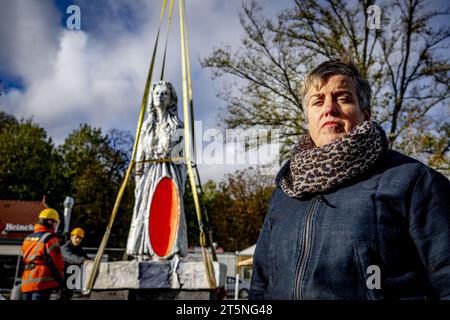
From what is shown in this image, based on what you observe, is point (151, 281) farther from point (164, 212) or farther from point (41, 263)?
point (41, 263)

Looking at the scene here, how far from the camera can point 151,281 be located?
225 inches

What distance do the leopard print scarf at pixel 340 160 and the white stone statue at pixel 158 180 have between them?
15.5 ft

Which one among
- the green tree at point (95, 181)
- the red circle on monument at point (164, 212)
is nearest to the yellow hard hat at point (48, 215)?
the red circle on monument at point (164, 212)

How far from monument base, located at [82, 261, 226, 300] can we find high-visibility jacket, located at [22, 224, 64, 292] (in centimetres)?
46

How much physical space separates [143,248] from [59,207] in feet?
87.8

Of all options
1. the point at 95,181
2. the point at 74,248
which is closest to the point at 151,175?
the point at 74,248

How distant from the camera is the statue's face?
673cm

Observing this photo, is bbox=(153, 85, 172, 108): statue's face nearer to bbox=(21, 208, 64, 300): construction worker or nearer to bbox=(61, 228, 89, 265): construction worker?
bbox=(21, 208, 64, 300): construction worker

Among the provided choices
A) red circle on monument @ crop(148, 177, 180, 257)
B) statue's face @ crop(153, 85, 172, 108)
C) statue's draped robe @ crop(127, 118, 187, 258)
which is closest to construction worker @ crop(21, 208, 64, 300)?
statue's draped robe @ crop(127, 118, 187, 258)

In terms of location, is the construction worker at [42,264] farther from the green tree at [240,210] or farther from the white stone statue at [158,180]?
the green tree at [240,210]

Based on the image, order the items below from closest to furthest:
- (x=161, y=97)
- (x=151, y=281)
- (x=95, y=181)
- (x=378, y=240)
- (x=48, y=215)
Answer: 1. (x=378, y=240)
2. (x=151, y=281)
3. (x=48, y=215)
4. (x=161, y=97)
5. (x=95, y=181)

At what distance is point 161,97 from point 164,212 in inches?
72.3

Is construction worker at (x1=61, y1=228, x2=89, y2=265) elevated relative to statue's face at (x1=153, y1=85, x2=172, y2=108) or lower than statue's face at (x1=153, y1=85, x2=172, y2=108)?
lower

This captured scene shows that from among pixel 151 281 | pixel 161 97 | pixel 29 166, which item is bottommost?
pixel 151 281
